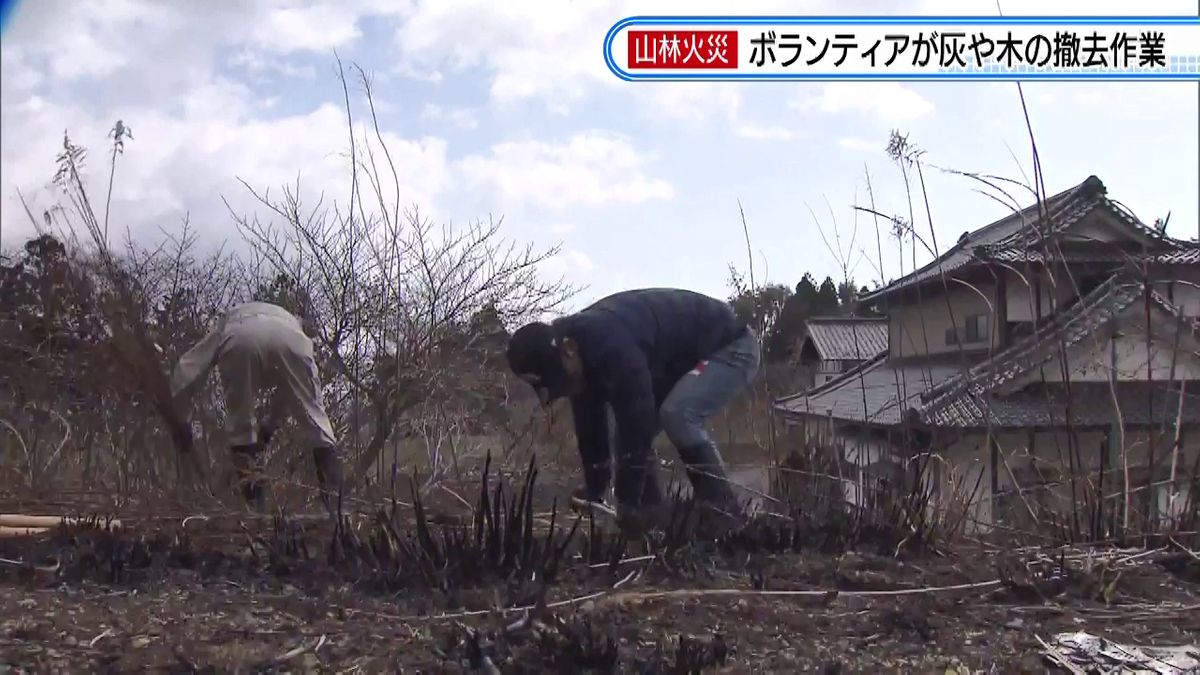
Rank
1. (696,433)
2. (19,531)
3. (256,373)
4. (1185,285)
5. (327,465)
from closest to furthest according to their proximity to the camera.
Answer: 1. (19,531)
2. (1185,285)
3. (696,433)
4. (327,465)
5. (256,373)

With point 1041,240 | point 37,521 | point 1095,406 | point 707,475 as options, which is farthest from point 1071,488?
point 1095,406

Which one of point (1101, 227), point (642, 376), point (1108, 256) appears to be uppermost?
point (1101, 227)

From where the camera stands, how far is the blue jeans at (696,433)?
332 centimetres

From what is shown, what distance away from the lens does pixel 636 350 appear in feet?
11.1

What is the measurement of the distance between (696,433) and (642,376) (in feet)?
1.19

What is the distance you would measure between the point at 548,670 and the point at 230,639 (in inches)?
26.6

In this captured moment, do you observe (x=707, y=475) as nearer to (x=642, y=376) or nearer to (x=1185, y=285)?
(x=642, y=376)

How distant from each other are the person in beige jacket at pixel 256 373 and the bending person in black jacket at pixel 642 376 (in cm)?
128

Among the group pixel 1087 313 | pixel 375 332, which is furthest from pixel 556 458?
pixel 1087 313

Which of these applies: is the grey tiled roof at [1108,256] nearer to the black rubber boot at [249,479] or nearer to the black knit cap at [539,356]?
the black knit cap at [539,356]

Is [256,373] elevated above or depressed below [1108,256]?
below

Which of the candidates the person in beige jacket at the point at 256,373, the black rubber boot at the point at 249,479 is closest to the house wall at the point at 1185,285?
the black rubber boot at the point at 249,479

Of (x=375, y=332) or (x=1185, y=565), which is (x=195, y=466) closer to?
(x=375, y=332)

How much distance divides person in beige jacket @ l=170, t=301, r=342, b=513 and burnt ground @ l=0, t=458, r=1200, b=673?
1.21 meters
